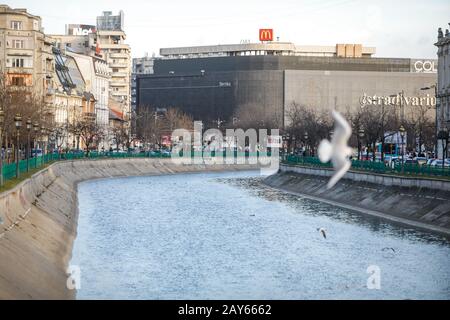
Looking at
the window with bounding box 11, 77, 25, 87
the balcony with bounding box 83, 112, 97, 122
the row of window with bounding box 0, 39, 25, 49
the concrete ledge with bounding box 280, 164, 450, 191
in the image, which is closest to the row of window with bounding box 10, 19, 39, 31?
the row of window with bounding box 0, 39, 25, 49

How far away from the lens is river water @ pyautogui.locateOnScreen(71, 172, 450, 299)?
44625mm

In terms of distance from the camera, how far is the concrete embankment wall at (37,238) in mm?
40125

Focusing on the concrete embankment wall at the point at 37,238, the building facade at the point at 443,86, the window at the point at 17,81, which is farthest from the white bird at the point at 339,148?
the window at the point at 17,81

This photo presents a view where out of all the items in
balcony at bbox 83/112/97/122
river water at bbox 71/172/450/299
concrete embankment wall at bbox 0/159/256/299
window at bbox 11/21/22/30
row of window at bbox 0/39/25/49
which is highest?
window at bbox 11/21/22/30

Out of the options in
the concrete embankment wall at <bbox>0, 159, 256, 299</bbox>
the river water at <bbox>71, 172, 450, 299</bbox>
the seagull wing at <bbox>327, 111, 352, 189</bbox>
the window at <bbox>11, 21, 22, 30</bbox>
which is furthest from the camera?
the window at <bbox>11, 21, 22, 30</bbox>

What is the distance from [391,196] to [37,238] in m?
38.9

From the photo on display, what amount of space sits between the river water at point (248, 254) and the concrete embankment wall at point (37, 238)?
1.12 meters

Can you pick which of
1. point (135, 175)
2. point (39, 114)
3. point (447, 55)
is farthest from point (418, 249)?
point (135, 175)

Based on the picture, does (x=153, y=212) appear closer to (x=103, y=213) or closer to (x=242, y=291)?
(x=103, y=213)

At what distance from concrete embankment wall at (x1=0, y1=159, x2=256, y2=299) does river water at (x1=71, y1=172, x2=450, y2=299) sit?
112cm

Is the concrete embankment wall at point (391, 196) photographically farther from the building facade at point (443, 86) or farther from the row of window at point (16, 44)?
the row of window at point (16, 44)

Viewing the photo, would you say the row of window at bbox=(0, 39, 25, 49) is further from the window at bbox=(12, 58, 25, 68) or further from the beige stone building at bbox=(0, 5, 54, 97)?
the window at bbox=(12, 58, 25, 68)

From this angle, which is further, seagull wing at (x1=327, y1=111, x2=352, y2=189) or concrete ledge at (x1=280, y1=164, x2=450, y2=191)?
concrete ledge at (x1=280, y1=164, x2=450, y2=191)

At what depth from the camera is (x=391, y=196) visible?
84.1m
